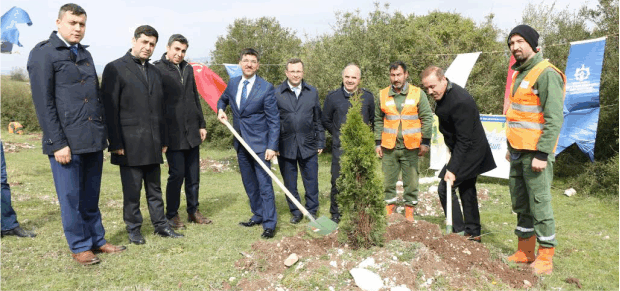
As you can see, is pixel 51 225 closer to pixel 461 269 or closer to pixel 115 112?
pixel 115 112

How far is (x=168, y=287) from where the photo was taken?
402 centimetres

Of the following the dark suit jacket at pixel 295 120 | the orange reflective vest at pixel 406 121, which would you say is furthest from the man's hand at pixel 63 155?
the orange reflective vest at pixel 406 121

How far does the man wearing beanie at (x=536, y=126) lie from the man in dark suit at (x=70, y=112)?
449 centimetres

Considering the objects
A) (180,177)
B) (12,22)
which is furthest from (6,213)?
(12,22)

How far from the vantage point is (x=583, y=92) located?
30.9ft

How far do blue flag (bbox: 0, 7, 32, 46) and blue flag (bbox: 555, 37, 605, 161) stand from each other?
39.8 ft

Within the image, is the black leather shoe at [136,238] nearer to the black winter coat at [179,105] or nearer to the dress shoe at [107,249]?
the dress shoe at [107,249]

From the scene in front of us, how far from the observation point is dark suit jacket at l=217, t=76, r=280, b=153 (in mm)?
5672

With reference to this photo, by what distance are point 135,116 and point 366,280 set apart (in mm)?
3336

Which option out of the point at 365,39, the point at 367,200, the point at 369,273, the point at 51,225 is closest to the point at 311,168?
the point at 367,200

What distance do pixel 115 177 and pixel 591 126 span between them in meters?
13.0

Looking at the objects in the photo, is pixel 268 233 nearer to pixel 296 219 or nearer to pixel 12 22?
pixel 296 219

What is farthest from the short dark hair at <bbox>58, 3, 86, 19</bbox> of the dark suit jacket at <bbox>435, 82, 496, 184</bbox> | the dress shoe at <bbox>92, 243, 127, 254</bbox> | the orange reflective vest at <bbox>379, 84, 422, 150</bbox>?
the dark suit jacket at <bbox>435, 82, 496, 184</bbox>

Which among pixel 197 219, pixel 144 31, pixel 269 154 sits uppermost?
pixel 144 31
